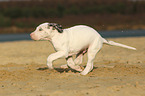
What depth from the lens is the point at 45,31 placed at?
7258mm

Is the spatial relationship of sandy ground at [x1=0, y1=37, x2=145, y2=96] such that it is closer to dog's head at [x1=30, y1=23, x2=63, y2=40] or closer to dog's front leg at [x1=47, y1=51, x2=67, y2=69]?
dog's front leg at [x1=47, y1=51, x2=67, y2=69]

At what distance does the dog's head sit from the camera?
23.6 feet

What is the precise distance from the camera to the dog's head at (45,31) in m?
7.20

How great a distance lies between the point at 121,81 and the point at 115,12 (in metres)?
41.4

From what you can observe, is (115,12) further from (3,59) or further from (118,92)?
(118,92)

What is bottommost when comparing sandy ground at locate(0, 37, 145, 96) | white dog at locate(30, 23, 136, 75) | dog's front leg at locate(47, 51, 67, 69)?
sandy ground at locate(0, 37, 145, 96)

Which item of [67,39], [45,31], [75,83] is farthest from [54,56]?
[75,83]

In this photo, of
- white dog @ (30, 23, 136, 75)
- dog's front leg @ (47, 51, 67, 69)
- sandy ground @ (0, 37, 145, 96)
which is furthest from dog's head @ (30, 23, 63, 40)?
sandy ground @ (0, 37, 145, 96)

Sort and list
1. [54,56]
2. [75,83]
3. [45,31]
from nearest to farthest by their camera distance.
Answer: [75,83], [54,56], [45,31]

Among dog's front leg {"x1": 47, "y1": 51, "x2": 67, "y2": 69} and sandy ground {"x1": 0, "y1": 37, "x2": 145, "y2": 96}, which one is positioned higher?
dog's front leg {"x1": 47, "y1": 51, "x2": 67, "y2": 69}

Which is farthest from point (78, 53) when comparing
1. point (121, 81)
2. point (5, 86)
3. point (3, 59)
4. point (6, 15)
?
point (6, 15)

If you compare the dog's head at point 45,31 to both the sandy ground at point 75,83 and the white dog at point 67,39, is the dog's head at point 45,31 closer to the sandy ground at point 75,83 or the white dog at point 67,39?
the white dog at point 67,39

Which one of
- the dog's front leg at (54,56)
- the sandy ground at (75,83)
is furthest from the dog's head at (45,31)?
the sandy ground at (75,83)

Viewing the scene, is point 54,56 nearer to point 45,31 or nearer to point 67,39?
point 67,39
